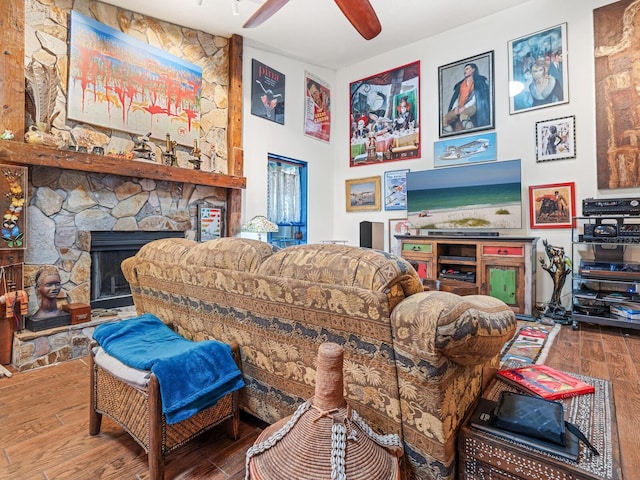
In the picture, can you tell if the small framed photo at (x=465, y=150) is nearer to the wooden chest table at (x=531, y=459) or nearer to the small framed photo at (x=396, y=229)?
the small framed photo at (x=396, y=229)

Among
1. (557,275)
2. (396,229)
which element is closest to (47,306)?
(396,229)

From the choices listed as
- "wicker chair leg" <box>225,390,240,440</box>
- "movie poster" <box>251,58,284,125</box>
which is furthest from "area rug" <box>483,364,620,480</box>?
"movie poster" <box>251,58,284,125</box>

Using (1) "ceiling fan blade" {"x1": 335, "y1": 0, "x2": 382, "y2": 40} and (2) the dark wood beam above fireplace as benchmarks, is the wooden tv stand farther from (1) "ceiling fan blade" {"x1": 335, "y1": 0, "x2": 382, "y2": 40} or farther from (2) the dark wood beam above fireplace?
(2) the dark wood beam above fireplace

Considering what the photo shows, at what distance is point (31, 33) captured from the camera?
2.68 meters

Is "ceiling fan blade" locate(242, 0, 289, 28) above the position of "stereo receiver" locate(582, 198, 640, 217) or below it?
above

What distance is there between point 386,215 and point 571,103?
259 cm

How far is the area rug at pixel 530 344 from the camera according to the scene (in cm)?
237

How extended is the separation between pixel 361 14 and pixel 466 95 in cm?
259

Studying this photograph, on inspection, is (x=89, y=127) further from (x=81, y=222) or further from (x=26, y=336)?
(x=26, y=336)

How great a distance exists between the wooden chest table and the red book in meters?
0.18

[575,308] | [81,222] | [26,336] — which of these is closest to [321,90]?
[81,222]

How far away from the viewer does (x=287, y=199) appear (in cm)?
508

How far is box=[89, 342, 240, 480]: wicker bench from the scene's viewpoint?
45.9 inches

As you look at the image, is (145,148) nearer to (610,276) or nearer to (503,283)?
(503,283)
